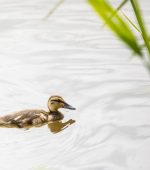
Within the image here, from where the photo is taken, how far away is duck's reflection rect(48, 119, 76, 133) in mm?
4332

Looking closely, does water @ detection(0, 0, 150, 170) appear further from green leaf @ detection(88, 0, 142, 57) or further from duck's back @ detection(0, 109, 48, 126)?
green leaf @ detection(88, 0, 142, 57)

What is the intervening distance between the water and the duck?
0.21 ft

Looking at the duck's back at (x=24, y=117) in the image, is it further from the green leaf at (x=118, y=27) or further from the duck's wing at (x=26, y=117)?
the green leaf at (x=118, y=27)

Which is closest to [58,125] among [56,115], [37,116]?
[56,115]

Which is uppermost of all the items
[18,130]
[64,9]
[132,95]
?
[64,9]

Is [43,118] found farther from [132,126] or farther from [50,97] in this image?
[132,126]

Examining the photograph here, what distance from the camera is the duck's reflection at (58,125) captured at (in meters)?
4.33

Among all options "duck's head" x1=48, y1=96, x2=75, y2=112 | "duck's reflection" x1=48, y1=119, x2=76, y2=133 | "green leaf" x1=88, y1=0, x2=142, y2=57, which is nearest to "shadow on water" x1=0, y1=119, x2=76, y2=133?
"duck's reflection" x1=48, y1=119, x2=76, y2=133

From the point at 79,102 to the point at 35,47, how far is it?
1656mm

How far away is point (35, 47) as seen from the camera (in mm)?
6090

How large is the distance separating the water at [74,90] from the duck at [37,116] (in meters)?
0.06

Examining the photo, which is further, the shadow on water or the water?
the shadow on water

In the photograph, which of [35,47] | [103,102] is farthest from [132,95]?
[35,47]

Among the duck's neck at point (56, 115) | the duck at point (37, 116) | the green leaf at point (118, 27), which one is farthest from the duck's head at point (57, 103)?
the green leaf at point (118, 27)
